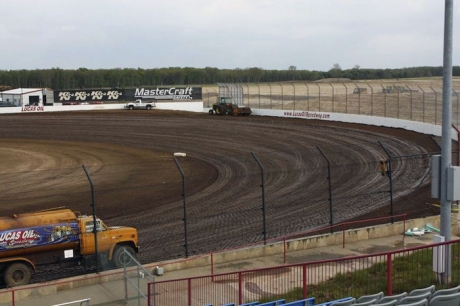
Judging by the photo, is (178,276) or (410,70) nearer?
(178,276)

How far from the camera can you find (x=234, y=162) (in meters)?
34.5

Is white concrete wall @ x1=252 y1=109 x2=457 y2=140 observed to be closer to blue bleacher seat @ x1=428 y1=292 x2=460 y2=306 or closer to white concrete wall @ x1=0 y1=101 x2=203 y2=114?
white concrete wall @ x1=0 y1=101 x2=203 y2=114

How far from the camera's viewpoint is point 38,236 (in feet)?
52.6

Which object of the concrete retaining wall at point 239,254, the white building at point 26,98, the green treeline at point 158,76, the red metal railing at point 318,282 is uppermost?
the green treeline at point 158,76

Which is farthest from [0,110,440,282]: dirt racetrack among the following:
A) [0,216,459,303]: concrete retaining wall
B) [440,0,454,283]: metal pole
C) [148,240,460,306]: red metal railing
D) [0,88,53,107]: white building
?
[0,88,53,107]: white building

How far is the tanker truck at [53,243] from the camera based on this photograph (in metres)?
15.8

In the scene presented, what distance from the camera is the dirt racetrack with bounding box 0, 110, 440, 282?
22172 mm

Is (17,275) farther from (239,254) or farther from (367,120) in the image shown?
(367,120)

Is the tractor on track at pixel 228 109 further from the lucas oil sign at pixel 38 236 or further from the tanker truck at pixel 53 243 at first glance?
the lucas oil sign at pixel 38 236

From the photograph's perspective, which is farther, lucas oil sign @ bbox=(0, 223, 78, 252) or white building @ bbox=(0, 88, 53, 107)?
white building @ bbox=(0, 88, 53, 107)

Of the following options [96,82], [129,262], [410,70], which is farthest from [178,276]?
[410,70]

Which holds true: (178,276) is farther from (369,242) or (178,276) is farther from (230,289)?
(369,242)

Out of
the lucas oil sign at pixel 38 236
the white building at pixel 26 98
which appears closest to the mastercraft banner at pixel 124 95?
the white building at pixel 26 98

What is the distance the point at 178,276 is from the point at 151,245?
3.33m
